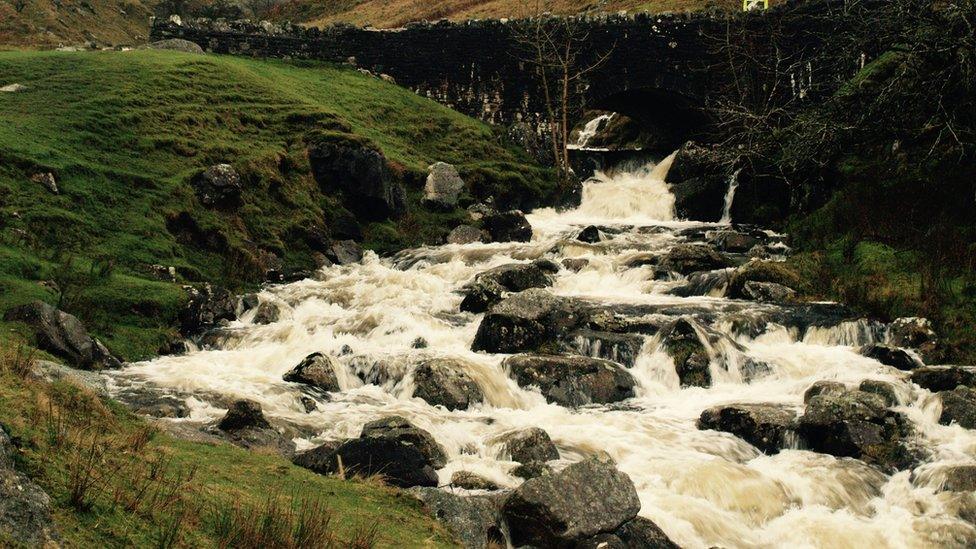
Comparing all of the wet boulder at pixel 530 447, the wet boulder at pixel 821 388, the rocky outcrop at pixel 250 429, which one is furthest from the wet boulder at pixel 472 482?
the wet boulder at pixel 821 388

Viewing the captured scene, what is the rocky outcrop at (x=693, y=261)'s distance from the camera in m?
23.8

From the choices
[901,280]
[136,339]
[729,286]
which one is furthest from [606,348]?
[136,339]

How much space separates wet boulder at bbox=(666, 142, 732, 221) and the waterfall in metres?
0.14

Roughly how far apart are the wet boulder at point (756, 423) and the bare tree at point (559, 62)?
78.0 feet

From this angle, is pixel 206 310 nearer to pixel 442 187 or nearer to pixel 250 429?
pixel 250 429

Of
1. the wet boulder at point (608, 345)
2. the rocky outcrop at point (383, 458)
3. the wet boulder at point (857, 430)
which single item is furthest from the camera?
the wet boulder at point (608, 345)

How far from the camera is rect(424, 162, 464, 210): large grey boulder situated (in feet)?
99.9

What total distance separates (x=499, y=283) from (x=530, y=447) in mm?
10358

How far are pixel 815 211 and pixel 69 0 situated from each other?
190 ft

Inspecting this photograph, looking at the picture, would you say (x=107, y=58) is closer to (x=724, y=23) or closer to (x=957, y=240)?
(x=724, y=23)

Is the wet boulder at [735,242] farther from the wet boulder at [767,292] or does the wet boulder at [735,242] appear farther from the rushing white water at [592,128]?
the rushing white water at [592,128]

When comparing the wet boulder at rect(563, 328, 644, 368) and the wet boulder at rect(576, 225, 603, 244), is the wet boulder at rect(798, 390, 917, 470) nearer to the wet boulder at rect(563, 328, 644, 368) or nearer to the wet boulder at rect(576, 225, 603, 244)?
the wet boulder at rect(563, 328, 644, 368)

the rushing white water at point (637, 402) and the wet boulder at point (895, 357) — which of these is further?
the wet boulder at point (895, 357)

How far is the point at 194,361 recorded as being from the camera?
678 inches
